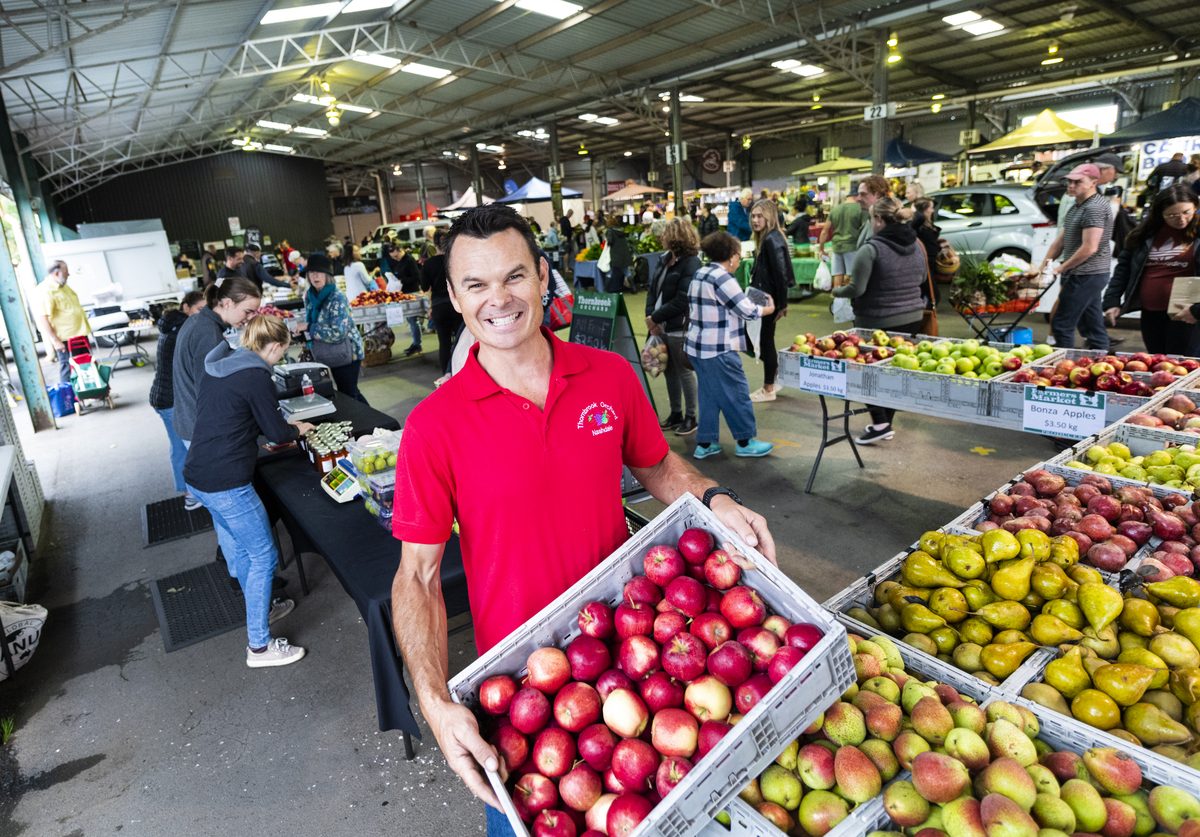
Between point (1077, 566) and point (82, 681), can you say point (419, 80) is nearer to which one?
point (82, 681)

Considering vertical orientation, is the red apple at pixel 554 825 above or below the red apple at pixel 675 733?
below

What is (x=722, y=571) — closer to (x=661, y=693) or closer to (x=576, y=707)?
(x=661, y=693)

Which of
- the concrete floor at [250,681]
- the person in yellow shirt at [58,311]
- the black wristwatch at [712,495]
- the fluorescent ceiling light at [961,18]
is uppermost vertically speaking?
the fluorescent ceiling light at [961,18]

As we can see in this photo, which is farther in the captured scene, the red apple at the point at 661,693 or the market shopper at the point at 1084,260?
the market shopper at the point at 1084,260

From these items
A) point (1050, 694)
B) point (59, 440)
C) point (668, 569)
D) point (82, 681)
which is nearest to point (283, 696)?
point (82, 681)

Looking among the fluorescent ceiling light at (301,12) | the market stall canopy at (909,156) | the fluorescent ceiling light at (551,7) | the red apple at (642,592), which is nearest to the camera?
the red apple at (642,592)

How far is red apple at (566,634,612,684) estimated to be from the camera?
1334 mm

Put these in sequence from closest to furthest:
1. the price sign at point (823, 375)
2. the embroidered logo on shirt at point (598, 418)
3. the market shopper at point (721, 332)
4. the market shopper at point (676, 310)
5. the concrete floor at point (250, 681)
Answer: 1. the embroidered logo on shirt at point (598, 418)
2. the concrete floor at point (250, 681)
3. the price sign at point (823, 375)
4. the market shopper at point (721, 332)
5. the market shopper at point (676, 310)

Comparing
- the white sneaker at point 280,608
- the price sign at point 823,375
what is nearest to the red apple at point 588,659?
the white sneaker at point 280,608

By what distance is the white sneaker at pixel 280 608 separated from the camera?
393 cm

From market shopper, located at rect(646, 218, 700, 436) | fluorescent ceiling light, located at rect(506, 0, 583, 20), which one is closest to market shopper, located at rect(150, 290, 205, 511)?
market shopper, located at rect(646, 218, 700, 436)

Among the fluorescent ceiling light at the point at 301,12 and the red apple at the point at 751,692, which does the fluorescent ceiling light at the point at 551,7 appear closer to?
the fluorescent ceiling light at the point at 301,12

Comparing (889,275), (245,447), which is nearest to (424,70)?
(889,275)

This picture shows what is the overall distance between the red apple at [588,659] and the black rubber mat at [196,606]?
10.8ft
